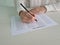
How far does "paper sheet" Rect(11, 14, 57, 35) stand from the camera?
887 mm

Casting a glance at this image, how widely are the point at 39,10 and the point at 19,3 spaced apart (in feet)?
0.65

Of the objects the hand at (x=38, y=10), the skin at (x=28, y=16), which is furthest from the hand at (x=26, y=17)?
the hand at (x=38, y=10)

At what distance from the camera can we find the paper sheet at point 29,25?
0.89m

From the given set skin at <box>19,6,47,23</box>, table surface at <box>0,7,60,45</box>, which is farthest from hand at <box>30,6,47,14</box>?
table surface at <box>0,7,60,45</box>

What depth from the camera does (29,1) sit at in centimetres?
130

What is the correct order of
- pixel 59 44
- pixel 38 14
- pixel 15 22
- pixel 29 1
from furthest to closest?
1. pixel 29 1
2. pixel 38 14
3. pixel 15 22
4. pixel 59 44

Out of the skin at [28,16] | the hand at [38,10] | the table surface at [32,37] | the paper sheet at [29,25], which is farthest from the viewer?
the hand at [38,10]

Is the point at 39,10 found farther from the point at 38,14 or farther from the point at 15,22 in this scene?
the point at 15,22

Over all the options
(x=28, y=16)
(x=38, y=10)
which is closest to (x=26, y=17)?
(x=28, y=16)

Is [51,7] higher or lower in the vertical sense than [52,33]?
higher

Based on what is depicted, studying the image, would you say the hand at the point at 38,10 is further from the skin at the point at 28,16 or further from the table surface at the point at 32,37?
the table surface at the point at 32,37

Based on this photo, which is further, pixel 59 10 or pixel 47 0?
pixel 47 0

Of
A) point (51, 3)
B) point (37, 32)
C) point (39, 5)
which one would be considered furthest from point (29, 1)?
point (37, 32)

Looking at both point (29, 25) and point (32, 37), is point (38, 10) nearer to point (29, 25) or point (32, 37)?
point (29, 25)
